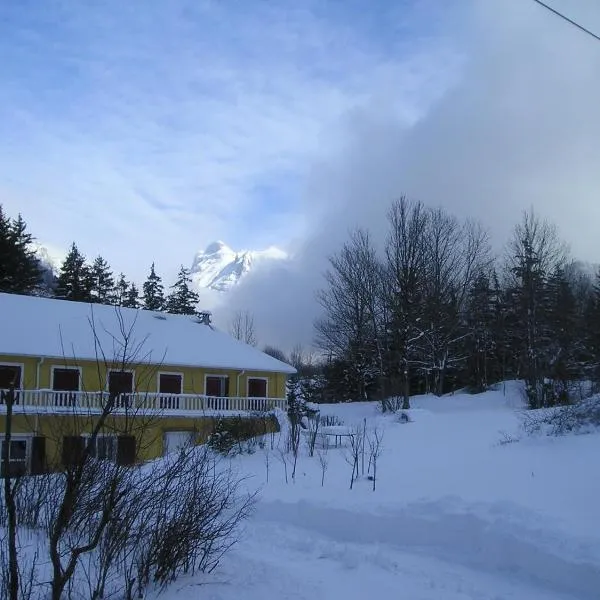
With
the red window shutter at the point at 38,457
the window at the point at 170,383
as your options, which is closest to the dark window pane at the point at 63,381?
the window at the point at 170,383

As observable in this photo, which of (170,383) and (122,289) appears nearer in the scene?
(170,383)

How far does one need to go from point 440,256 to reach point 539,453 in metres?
33.4

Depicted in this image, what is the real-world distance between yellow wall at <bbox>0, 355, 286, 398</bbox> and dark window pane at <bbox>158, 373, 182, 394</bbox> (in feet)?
0.76

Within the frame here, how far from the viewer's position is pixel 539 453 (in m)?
12.7

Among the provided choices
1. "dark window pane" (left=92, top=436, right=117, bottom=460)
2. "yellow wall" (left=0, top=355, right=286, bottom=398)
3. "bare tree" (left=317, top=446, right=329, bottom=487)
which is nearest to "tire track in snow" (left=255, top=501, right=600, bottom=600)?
"bare tree" (left=317, top=446, right=329, bottom=487)

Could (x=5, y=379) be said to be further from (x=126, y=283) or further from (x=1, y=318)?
(x=126, y=283)

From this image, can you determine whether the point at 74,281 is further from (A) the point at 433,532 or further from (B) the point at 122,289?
(A) the point at 433,532

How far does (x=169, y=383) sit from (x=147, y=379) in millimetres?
7319

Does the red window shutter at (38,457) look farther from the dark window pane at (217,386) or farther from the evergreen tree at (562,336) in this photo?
the evergreen tree at (562,336)

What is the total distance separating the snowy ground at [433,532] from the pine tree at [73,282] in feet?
140

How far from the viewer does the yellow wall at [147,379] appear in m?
26.5

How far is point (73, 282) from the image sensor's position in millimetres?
53812

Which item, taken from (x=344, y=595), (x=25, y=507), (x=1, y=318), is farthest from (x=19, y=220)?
(x=344, y=595)

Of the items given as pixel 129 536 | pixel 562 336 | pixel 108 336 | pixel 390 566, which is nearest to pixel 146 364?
pixel 108 336
